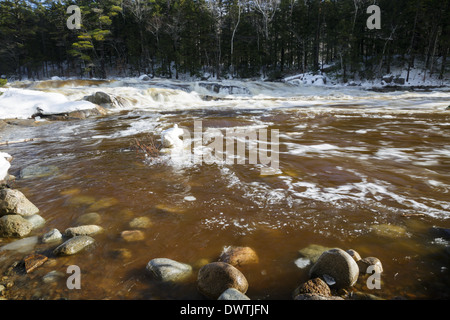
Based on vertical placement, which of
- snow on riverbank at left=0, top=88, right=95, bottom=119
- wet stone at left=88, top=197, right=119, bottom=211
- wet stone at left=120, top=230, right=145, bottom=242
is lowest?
wet stone at left=120, top=230, right=145, bottom=242

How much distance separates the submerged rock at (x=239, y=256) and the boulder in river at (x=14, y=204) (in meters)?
2.50

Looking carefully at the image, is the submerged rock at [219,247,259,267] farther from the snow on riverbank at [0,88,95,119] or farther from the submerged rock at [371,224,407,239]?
the snow on riverbank at [0,88,95,119]

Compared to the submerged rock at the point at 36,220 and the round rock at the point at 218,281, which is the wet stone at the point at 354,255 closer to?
the round rock at the point at 218,281

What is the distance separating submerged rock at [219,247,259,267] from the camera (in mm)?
2324

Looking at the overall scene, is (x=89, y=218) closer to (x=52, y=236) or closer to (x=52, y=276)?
(x=52, y=236)

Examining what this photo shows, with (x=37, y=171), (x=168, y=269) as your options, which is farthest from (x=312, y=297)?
(x=37, y=171)

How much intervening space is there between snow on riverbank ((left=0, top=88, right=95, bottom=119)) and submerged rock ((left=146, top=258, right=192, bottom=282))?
11.8 metres

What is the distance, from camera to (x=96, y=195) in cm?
377

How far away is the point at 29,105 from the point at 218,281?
13.5 metres

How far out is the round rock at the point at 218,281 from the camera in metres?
1.92

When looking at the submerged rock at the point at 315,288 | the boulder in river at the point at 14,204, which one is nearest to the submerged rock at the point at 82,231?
the boulder in river at the point at 14,204

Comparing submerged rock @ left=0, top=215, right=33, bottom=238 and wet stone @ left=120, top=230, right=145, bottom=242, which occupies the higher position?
submerged rock @ left=0, top=215, right=33, bottom=238

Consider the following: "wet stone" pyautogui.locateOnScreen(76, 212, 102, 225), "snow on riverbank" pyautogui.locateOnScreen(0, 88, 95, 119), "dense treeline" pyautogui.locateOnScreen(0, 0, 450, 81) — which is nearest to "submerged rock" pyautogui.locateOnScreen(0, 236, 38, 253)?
"wet stone" pyautogui.locateOnScreen(76, 212, 102, 225)
